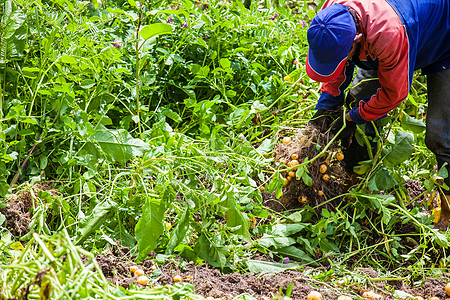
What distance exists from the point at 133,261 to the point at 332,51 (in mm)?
1296

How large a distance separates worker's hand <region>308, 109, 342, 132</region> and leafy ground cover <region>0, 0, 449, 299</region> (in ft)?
0.25

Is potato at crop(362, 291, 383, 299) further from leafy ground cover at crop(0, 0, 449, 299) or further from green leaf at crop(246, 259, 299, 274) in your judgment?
green leaf at crop(246, 259, 299, 274)

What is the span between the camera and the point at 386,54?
2.11m

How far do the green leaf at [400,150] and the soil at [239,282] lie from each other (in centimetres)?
63

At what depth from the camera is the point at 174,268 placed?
2.02 meters

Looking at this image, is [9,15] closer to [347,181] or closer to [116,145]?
[116,145]

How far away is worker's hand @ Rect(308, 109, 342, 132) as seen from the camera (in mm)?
2523

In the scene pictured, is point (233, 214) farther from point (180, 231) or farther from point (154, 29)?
point (154, 29)

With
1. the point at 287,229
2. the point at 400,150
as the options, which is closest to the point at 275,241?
the point at 287,229

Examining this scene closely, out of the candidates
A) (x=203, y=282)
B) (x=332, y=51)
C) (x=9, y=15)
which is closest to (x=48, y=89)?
(x=9, y=15)

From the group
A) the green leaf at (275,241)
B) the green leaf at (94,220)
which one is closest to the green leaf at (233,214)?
the green leaf at (275,241)

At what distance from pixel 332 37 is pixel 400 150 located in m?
0.79

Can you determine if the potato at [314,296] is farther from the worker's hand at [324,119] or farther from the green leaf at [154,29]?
the green leaf at [154,29]

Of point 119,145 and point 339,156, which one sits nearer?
point 119,145
